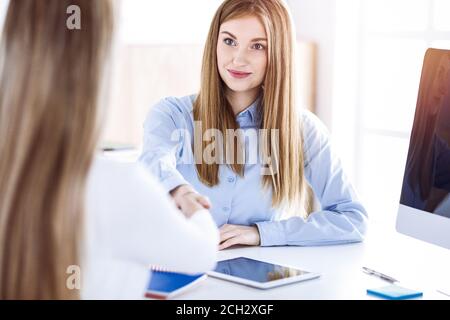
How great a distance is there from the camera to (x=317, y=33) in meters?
4.27

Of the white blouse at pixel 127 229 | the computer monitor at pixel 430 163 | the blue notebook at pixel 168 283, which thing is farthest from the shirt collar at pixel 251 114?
the white blouse at pixel 127 229

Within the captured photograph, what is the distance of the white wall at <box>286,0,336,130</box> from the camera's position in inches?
165

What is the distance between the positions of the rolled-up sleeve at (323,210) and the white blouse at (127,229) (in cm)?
79

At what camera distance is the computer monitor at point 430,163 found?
1771mm

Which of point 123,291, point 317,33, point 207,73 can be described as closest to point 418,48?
point 317,33

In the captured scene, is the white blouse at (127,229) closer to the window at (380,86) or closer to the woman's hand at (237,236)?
the woman's hand at (237,236)

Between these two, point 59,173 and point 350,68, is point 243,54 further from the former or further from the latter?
point 350,68

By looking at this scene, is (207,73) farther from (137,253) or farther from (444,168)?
(137,253)

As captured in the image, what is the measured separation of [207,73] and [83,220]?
115 cm

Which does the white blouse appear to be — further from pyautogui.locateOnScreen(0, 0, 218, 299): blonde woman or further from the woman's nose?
the woman's nose

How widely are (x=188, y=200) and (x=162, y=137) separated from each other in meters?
0.62

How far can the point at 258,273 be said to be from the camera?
175 centimetres
